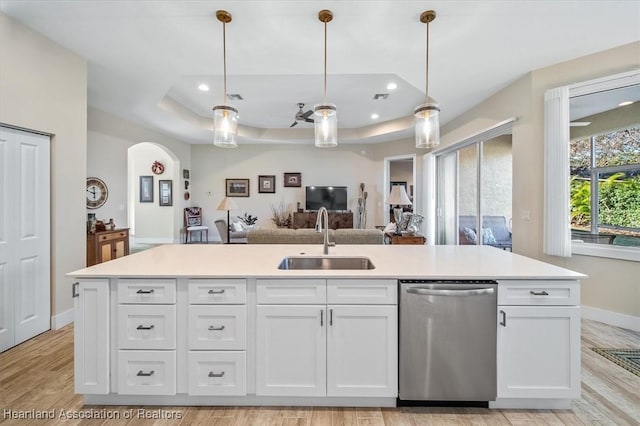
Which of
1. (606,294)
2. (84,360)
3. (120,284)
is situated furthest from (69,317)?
(606,294)

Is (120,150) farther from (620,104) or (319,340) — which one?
(620,104)

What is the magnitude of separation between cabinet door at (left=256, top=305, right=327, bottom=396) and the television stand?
6054mm

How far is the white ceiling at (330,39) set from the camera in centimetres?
229

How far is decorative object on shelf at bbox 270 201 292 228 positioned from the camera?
26.4 feet

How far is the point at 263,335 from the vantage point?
5.73 ft

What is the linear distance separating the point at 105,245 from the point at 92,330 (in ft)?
9.44

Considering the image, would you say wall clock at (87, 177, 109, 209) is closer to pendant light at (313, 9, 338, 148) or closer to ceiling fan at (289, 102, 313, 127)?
ceiling fan at (289, 102, 313, 127)

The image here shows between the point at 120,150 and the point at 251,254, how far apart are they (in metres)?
4.43

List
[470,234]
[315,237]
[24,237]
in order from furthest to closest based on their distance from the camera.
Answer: [470,234] < [315,237] < [24,237]

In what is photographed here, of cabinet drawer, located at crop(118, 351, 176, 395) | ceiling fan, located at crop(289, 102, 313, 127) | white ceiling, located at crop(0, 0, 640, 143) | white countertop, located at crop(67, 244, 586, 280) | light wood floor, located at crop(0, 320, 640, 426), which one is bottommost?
light wood floor, located at crop(0, 320, 640, 426)

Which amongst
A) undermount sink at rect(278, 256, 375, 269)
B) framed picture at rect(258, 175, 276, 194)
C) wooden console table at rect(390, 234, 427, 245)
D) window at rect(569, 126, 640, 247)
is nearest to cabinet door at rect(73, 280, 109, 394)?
undermount sink at rect(278, 256, 375, 269)

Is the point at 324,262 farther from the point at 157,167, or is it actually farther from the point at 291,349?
the point at 157,167

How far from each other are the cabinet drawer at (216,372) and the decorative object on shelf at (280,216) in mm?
6320

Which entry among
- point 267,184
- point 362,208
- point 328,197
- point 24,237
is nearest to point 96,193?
point 24,237
